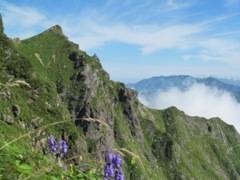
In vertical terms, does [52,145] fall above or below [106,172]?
above

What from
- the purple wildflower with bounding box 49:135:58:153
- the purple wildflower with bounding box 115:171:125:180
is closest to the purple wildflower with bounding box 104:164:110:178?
the purple wildflower with bounding box 115:171:125:180

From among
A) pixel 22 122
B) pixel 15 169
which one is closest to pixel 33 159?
pixel 15 169

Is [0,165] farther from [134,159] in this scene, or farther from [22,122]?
[22,122]

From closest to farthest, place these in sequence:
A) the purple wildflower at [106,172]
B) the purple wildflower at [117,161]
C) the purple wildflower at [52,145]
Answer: the purple wildflower at [106,172], the purple wildflower at [117,161], the purple wildflower at [52,145]

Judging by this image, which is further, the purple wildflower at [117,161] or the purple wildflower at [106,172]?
the purple wildflower at [117,161]

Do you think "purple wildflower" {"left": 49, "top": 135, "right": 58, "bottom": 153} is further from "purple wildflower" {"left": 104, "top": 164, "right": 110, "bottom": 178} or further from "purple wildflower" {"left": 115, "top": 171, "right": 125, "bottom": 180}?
"purple wildflower" {"left": 115, "top": 171, "right": 125, "bottom": 180}

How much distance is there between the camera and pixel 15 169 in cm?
651

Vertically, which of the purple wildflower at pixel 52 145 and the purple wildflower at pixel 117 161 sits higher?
the purple wildflower at pixel 52 145

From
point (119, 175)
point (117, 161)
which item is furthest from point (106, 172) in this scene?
point (117, 161)

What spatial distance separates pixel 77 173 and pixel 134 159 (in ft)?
5.86

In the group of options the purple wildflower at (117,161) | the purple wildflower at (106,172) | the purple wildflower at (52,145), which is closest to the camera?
the purple wildflower at (106,172)

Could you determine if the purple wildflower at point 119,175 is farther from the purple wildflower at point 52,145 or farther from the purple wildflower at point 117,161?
the purple wildflower at point 52,145

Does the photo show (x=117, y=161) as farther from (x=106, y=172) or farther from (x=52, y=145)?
(x=52, y=145)

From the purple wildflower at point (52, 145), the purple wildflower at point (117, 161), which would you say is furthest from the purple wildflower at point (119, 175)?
the purple wildflower at point (52, 145)
